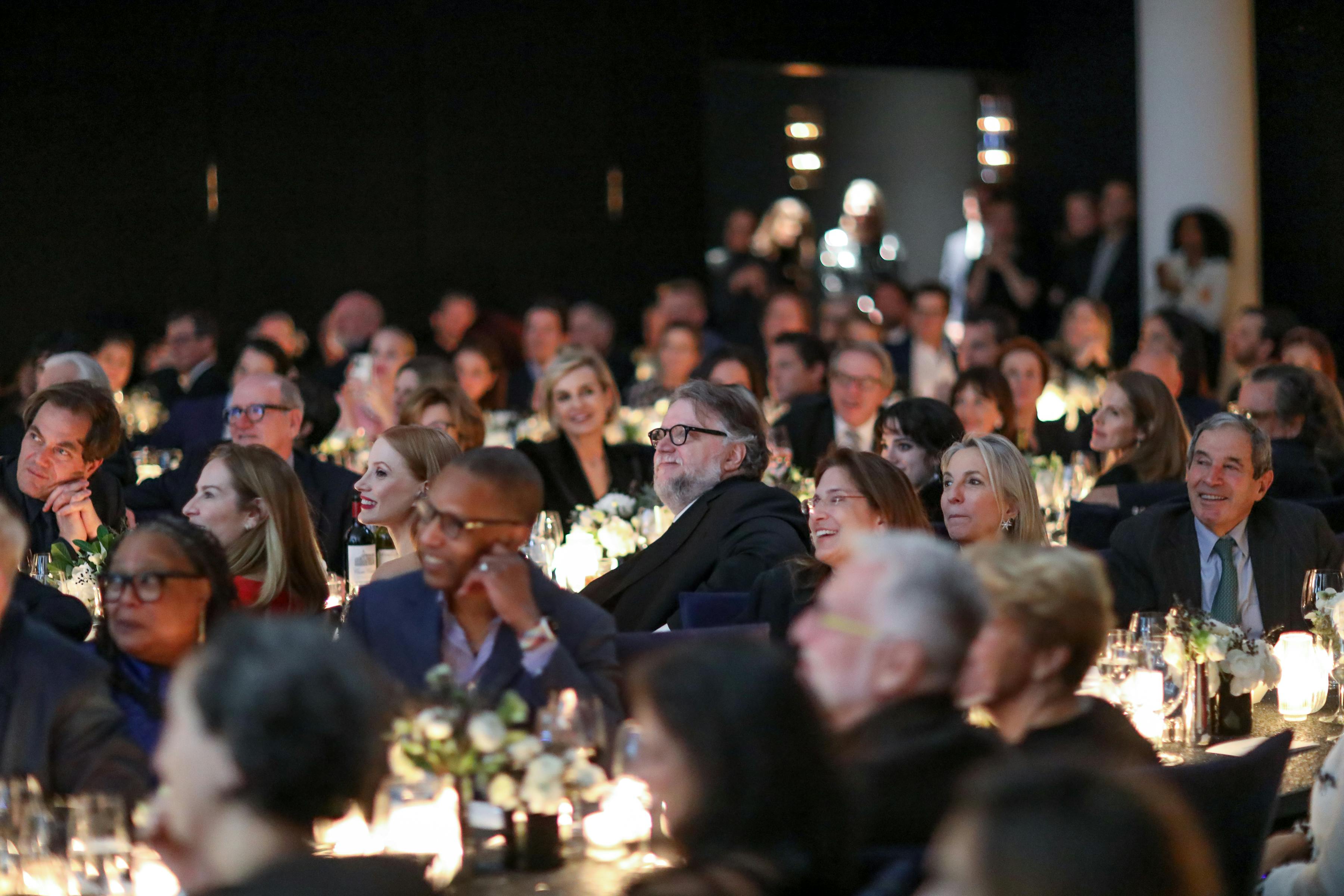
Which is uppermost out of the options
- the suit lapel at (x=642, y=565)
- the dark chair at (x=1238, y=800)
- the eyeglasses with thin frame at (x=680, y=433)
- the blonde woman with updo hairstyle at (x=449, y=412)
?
the blonde woman with updo hairstyle at (x=449, y=412)

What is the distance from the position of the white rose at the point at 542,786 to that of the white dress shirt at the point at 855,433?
5043 mm

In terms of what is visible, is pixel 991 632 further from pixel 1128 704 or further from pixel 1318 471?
pixel 1318 471

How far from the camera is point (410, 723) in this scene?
9.49ft

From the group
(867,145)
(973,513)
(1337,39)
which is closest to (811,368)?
(973,513)

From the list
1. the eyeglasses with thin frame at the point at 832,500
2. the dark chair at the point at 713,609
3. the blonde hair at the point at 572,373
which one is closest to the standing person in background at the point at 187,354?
the blonde hair at the point at 572,373

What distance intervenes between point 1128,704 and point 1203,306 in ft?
27.5

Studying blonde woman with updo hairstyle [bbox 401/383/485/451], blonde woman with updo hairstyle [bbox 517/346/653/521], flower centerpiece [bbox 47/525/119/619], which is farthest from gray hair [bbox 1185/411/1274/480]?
flower centerpiece [bbox 47/525/119/619]

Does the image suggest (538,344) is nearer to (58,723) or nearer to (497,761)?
(58,723)

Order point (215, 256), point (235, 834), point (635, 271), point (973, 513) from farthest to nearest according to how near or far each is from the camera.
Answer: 1. point (635, 271)
2. point (215, 256)
3. point (973, 513)
4. point (235, 834)

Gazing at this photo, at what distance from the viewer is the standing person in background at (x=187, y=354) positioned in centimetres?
1009

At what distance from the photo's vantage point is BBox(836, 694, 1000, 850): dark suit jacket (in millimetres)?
2480

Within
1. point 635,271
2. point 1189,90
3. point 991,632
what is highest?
point 1189,90

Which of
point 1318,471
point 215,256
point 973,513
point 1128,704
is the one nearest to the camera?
point 1128,704

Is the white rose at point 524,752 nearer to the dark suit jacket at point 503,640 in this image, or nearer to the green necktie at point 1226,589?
the dark suit jacket at point 503,640
